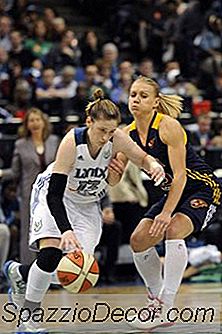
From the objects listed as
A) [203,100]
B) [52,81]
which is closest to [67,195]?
[52,81]

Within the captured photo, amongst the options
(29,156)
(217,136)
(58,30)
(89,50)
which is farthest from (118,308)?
(58,30)

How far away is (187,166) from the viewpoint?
332 inches

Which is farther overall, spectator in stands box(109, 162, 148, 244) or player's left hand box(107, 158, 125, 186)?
spectator in stands box(109, 162, 148, 244)

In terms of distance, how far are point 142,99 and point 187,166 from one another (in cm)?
65

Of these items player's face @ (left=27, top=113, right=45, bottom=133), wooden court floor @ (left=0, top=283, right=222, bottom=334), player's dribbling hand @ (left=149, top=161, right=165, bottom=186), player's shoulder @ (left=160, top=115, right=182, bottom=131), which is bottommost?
wooden court floor @ (left=0, top=283, right=222, bottom=334)

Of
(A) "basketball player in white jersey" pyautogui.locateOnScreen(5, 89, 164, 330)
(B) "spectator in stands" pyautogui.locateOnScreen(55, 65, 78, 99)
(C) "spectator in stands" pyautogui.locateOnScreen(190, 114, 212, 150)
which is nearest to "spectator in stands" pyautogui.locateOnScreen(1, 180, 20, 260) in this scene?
(C) "spectator in stands" pyautogui.locateOnScreen(190, 114, 212, 150)

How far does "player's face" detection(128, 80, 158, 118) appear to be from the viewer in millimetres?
8250

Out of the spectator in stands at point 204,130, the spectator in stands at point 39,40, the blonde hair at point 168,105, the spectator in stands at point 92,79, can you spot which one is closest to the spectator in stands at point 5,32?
the spectator in stands at point 39,40

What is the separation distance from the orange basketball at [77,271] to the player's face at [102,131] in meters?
0.84

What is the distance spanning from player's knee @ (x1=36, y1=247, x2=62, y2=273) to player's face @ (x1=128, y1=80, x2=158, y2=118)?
130 cm

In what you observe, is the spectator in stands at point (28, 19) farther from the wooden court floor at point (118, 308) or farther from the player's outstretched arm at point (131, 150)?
the player's outstretched arm at point (131, 150)

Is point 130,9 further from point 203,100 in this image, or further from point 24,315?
point 24,315

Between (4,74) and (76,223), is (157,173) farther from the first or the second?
(4,74)

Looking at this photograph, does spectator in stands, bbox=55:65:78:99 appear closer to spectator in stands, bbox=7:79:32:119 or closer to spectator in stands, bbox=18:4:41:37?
spectator in stands, bbox=7:79:32:119
